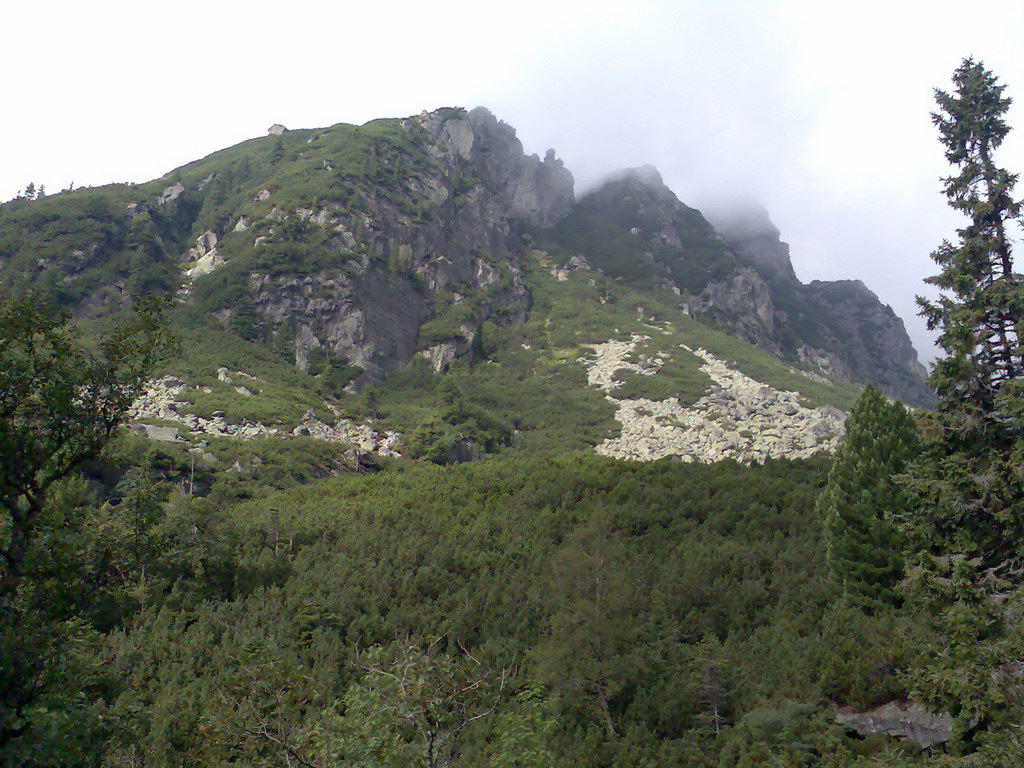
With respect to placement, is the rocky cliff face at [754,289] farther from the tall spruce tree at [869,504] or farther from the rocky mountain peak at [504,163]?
the tall spruce tree at [869,504]

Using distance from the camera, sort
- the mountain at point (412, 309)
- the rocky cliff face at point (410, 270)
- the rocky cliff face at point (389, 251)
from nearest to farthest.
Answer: the mountain at point (412, 309) < the rocky cliff face at point (389, 251) < the rocky cliff face at point (410, 270)

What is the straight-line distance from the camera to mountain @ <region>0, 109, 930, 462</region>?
52781 mm

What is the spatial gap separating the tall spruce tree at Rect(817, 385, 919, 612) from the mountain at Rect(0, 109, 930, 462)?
109 feet

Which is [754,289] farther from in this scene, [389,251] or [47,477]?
[47,477]

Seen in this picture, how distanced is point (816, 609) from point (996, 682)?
6008 millimetres

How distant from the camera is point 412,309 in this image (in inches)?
2906

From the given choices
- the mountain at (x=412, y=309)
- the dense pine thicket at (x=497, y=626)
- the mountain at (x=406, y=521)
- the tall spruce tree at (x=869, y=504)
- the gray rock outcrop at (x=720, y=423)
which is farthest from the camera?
the mountain at (x=412, y=309)

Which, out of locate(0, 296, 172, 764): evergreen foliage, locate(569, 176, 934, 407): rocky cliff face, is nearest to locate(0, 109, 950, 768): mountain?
locate(0, 296, 172, 764): evergreen foliage

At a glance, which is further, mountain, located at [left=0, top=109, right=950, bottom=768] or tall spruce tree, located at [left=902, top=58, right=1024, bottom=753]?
tall spruce tree, located at [left=902, top=58, right=1024, bottom=753]

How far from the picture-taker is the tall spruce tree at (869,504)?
46.3 feet

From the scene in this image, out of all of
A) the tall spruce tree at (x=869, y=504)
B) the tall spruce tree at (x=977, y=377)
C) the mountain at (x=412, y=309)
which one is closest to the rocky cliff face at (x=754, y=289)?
the mountain at (x=412, y=309)

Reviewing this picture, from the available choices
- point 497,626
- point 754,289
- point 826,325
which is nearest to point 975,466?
point 497,626

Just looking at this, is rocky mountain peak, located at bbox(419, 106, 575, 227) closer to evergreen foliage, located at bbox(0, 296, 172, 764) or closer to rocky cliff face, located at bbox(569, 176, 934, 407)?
rocky cliff face, located at bbox(569, 176, 934, 407)

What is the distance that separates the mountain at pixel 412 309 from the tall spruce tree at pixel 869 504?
109ft
